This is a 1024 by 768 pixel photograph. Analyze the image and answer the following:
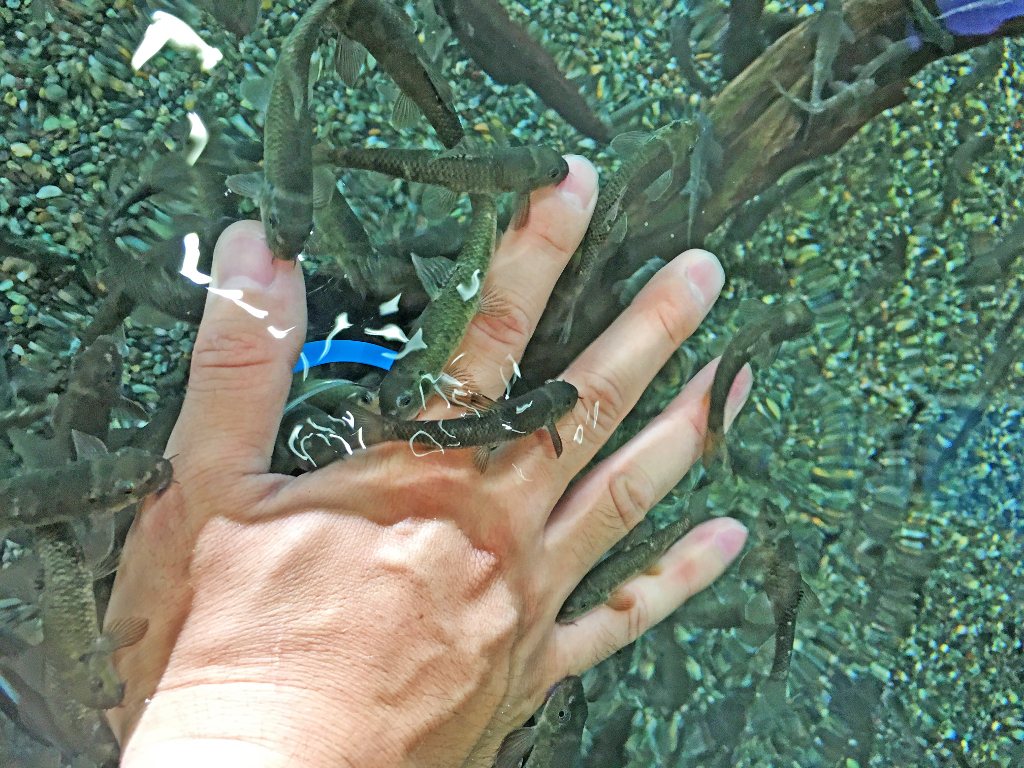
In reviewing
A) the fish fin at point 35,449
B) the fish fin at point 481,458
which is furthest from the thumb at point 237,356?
the fish fin at point 481,458

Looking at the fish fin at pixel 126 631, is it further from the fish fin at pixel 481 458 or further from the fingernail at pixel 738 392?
the fingernail at pixel 738 392

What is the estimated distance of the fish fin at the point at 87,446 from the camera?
144 centimetres

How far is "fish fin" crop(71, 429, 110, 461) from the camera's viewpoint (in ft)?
4.73

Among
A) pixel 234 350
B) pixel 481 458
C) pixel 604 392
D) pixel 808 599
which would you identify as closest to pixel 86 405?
pixel 234 350

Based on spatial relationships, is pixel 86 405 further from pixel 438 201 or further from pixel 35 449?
pixel 438 201

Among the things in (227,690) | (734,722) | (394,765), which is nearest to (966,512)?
(734,722)

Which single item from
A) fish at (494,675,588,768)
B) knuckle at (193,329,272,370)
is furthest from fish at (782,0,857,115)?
fish at (494,675,588,768)

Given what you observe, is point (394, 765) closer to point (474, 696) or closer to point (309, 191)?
point (474, 696)

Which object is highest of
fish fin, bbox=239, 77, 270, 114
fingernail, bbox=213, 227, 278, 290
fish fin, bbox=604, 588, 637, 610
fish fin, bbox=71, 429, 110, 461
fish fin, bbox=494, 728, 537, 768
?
fish fin, bbox=239, 77, 270, 114

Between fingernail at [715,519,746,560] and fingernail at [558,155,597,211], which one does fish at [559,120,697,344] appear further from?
fingernail at [715,519,746,560]

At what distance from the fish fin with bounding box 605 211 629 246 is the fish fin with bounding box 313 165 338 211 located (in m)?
0.79

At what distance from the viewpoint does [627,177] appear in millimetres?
1749

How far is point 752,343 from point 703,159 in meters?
0.58

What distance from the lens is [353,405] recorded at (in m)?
1.56
